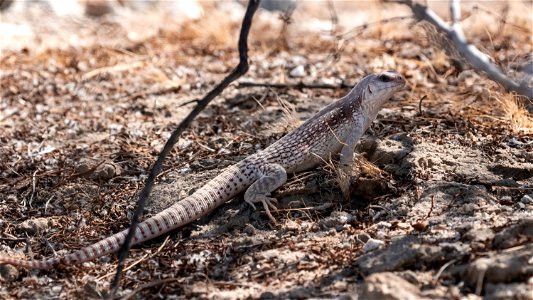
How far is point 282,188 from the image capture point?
5.50 metres

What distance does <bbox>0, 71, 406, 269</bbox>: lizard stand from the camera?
16.3ft

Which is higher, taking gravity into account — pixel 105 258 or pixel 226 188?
pixel 226 188

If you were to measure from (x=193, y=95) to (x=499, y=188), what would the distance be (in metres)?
3.83

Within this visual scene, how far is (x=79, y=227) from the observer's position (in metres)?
5.35

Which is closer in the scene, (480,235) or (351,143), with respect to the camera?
(480,235)

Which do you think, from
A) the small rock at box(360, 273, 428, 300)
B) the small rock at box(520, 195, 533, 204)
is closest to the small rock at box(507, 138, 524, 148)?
the small rock at box(520, 195, 533, 204)

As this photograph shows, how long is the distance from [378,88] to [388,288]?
2.44m

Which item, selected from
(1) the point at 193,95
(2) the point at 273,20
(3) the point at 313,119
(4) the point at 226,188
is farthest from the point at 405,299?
(2) the point at 273,20

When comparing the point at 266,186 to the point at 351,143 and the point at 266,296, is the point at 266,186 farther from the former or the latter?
the point at 266,296

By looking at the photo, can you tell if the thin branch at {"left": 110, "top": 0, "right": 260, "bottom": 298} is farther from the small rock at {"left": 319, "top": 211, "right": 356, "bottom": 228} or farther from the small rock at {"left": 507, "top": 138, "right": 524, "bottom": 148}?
the small rock at {"left": 507, "top": 138, "right": 524, "bottom": 148}

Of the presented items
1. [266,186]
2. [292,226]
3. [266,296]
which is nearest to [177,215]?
[266,186]

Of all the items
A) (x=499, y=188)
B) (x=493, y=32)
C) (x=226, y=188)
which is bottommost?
(x=226, y=188)

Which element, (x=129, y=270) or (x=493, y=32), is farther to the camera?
(x=493, y=32)

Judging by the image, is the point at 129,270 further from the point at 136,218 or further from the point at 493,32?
the point at 493,32
